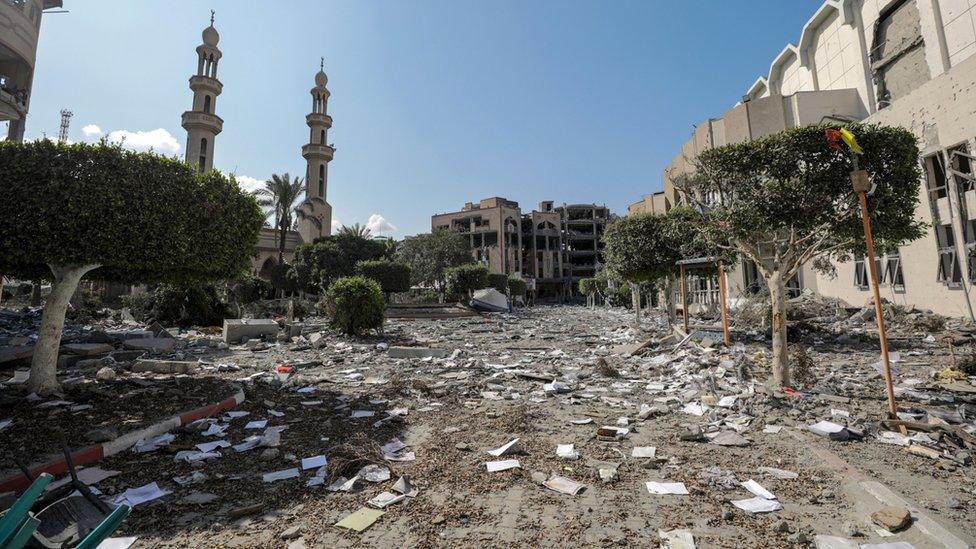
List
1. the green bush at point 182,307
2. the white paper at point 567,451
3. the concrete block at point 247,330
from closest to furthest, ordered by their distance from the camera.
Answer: the white paper at point 567,451 < the concrete block at point 247,330 < the green bush at point 182,307

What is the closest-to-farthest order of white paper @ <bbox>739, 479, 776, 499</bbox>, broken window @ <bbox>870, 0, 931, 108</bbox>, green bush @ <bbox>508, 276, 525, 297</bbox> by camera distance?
white paper @ <bbox>739, 479, 776, 499</bbox>
broken window @ <bbox>870, 0, 931, 108</bbox>
green bush @ <bbox>508, 276, 525, 297</bbox>

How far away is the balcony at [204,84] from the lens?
37750mm

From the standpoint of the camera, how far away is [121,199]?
18.8ft

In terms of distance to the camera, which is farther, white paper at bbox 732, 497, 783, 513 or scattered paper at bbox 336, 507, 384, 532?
white paper at bbox 732, 497, 783, 513

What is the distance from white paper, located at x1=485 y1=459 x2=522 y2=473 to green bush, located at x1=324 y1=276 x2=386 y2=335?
34.6 ft

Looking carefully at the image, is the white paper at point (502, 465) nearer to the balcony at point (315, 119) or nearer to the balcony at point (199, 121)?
the balcony at point (199, 121)

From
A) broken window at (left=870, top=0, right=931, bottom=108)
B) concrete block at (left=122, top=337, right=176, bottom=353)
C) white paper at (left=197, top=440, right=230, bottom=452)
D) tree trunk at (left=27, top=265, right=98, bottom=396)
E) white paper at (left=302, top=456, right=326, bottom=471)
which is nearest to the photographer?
white paper at (left=302, top=456, right=326, bottom=471)

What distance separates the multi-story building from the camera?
20031 mm

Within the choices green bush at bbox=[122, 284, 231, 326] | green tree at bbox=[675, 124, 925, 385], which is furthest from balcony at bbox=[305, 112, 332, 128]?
green tree at bbox=[675, 124, 925, 385]

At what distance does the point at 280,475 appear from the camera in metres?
3.81

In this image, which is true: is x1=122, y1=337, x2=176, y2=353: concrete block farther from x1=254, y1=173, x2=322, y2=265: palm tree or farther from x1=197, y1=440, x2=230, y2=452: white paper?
x1=254, y1=173, x2=322, y2=265: palm tree

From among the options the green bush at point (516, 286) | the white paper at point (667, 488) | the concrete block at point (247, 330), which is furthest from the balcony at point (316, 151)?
the white paper at point (667, 488)

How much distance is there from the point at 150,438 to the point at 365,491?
2.99 metres

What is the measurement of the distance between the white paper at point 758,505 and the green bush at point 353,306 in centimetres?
1202
